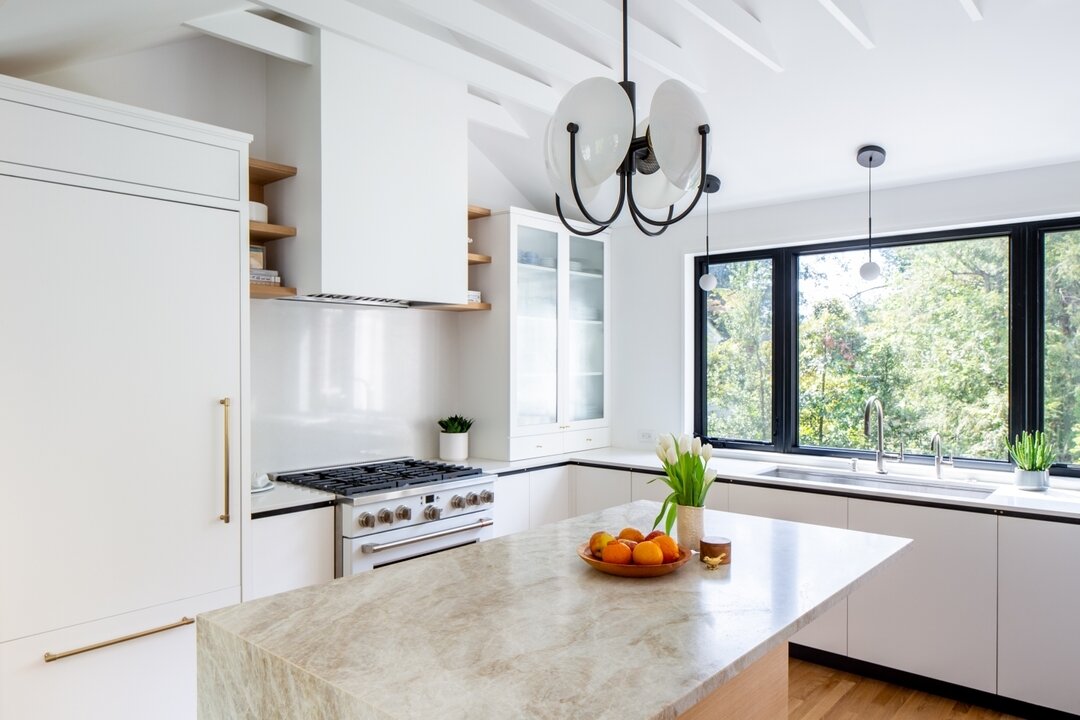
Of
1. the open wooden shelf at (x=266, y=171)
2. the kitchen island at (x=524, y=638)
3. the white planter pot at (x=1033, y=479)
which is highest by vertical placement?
the open wooden shelf at (x=266, y=171)

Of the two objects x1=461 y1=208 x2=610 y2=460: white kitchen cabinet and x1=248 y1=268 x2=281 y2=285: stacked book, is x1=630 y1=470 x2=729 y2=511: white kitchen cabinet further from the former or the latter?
x1=248 y1=268 x2=281 y2=285: stacked book

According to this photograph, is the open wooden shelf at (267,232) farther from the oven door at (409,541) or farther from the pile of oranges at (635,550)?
the pile of oranges at (635,550)

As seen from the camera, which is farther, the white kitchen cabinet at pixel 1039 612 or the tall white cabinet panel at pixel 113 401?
the white kitchen cabinet at pixel 1039 612

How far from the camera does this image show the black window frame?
11.1ft

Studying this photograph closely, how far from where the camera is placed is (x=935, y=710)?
2932mm

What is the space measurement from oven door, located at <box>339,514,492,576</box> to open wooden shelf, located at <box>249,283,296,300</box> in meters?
1.05

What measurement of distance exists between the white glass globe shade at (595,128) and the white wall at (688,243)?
265cm

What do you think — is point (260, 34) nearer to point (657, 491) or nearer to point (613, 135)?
point (613, 135)

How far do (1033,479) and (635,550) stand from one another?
2.27 metres

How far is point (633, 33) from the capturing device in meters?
2.93

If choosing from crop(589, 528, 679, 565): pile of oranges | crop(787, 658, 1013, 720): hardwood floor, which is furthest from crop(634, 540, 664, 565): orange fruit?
crop(787, 658, 1013, 720): hardwood floor

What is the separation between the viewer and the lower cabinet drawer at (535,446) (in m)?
4.02

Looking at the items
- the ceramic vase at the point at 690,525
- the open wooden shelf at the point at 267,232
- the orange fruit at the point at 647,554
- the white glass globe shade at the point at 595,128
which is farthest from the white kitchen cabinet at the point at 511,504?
the white glass globe shade at the point at 595,128

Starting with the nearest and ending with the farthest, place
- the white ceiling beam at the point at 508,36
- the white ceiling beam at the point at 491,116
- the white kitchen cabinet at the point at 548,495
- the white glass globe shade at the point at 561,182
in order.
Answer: the white glass globe shade at the point at 561,182, the white ceiling beam at the point at 508,36, the white ceiling beam at the point at 491,116, the white kitchen cabinet at the point at 548,495
